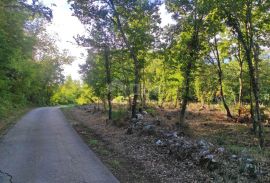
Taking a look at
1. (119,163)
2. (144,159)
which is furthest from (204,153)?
(119,163)

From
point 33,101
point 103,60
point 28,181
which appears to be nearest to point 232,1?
point 28,181

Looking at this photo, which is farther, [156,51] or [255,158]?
[156,51]

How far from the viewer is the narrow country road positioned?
8641 mm

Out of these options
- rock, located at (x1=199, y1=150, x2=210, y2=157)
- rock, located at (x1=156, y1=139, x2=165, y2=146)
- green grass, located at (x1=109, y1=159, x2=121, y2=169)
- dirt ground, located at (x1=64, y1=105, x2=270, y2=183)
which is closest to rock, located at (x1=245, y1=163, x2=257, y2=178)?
dirt ground, located at (x1=64, y1=105, x2=270, y2=183)

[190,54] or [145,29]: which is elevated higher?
[145,29]

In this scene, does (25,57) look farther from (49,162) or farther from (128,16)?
(49,162)

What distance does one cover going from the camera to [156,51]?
21438mm

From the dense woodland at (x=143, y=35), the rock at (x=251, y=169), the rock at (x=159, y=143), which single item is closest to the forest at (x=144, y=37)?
the dense woodland at (x=143, y=35)

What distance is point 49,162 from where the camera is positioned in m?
10.4

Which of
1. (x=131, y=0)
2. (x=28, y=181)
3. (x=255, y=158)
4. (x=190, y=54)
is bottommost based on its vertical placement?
(x=28, y=181)

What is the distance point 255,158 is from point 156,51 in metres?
13.8

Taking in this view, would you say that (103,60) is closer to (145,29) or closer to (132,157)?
(145,29)

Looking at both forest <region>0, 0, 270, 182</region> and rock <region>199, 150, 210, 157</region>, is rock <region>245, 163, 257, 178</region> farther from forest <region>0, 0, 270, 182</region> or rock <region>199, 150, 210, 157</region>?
forest <region>0, 0, 270, 182</region>

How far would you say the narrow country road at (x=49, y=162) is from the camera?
28.3 ft
